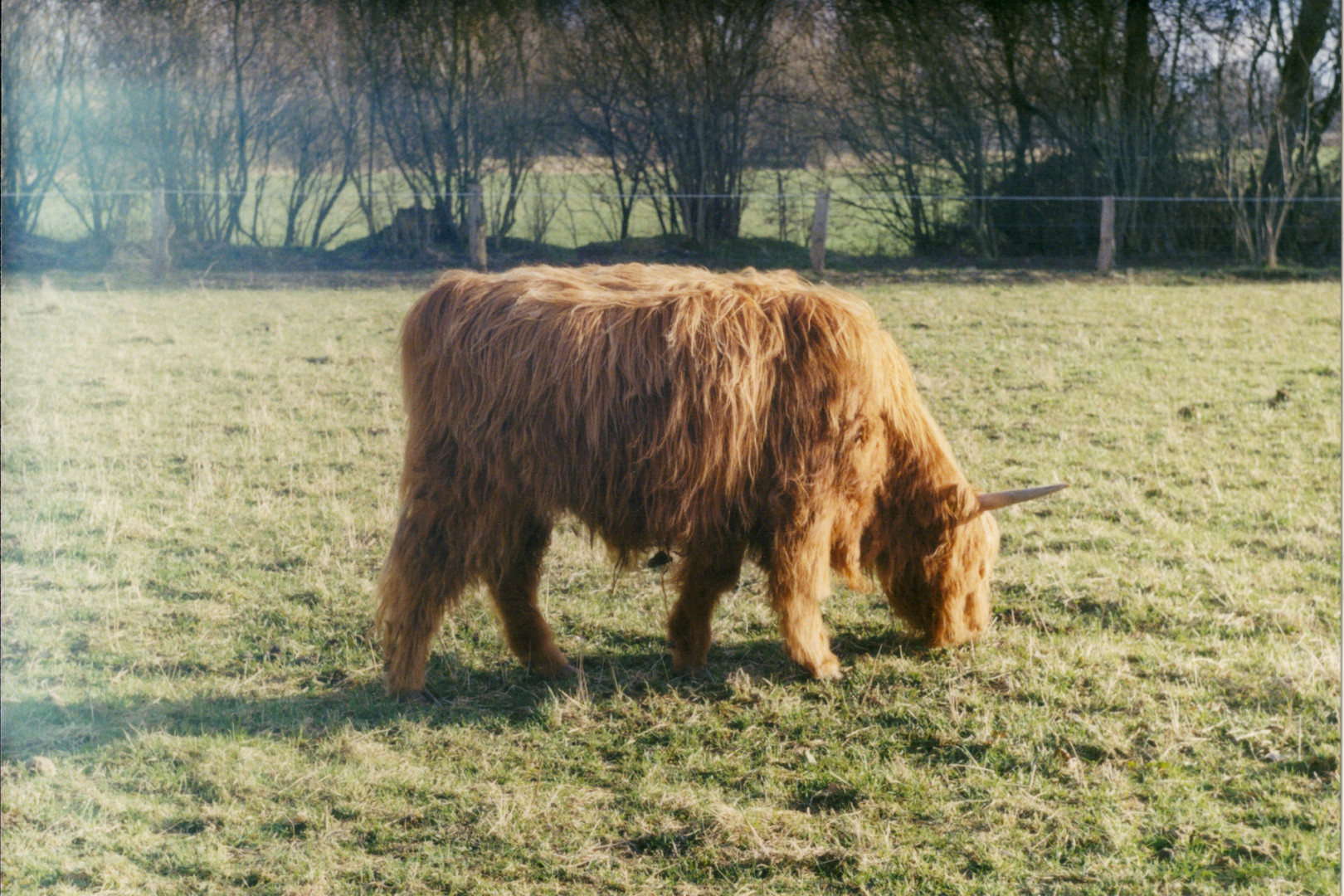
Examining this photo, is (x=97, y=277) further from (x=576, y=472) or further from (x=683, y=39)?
(x=576, y=472)

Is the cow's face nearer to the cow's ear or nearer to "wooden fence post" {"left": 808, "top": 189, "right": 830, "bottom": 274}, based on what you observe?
the cow's ear

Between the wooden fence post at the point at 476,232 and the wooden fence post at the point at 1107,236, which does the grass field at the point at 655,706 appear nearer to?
the wooden fence post at the point at 476,232

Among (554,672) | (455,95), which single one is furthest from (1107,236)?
(554,672)

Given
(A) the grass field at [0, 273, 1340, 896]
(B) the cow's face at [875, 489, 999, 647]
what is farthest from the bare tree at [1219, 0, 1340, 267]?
(B) the cow's face at [875, 489, 999, 647]

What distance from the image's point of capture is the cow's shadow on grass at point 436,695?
3766mm

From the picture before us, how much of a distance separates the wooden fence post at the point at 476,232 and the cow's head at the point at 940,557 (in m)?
11.6

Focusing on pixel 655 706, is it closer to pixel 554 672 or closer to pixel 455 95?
pixel 554 672

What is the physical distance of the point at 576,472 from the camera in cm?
375

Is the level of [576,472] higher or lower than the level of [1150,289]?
lower

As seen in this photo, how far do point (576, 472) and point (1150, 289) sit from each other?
11.7 metres

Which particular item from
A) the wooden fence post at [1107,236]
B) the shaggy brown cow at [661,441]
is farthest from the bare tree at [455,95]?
the shaggy brown cow at [661,441]

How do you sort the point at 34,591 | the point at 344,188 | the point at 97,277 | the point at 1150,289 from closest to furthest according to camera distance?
the point at 34,591 < the point at 1150,289 < the point at 97,277 < the point at 344,188

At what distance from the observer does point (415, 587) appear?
393 cm

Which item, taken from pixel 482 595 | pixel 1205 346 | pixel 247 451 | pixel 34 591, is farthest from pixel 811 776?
pixel 1205 346
